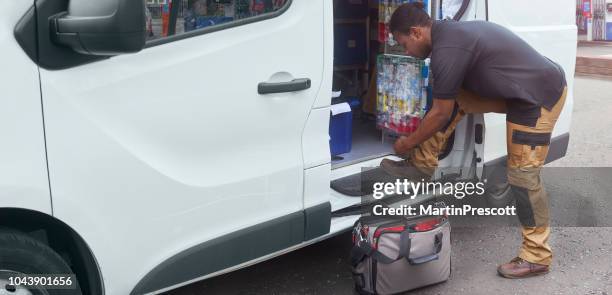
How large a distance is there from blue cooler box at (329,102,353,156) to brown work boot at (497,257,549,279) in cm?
126

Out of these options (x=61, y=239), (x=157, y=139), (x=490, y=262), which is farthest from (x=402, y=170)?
(x=61, y=239)

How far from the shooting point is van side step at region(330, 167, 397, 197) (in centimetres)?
387

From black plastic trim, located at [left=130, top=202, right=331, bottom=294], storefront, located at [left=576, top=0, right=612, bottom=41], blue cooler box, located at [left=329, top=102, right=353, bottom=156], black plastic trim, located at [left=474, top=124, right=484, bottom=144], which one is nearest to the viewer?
black plastic trim, located at [left=130, top=202, right=331, bottom=294]

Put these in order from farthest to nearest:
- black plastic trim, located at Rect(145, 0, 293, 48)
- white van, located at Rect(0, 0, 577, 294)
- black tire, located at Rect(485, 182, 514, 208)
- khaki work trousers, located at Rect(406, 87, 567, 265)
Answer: black tire, located at Rect(485, 182, 514, 208) < khaki work trousers, located at Rect(406, 87, 567, 265) < black plastic trim, located at Rect(145, 0, 293, 48) < white van, located at Rect(0, 0, 577, 294)

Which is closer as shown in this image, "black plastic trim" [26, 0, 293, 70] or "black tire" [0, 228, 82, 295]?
"black plastic trim" [26, 0, 293, 70]

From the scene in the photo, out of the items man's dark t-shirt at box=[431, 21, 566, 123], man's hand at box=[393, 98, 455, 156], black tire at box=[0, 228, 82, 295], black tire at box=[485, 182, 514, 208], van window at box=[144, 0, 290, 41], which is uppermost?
van window at box=[144, 0, 290, 41]

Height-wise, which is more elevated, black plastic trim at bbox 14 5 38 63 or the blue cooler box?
black plastic trim at bbox 14 5 38 63

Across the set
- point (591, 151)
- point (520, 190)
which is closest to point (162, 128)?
point (520, 190)

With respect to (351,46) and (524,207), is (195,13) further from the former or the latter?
(351,46)

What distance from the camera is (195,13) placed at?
2906 millimetres

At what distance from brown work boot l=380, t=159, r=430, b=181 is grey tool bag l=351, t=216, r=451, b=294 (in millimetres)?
483

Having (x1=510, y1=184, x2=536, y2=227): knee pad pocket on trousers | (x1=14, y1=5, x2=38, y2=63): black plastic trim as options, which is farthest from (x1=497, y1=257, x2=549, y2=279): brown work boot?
(x1=14, y1=5, x2=38, y2=63): black plastic trim

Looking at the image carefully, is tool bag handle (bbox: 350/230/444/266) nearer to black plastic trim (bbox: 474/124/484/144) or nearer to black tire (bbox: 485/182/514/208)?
black plastic trim (bbox: 474/124/484/144)

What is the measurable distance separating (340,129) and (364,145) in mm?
381
